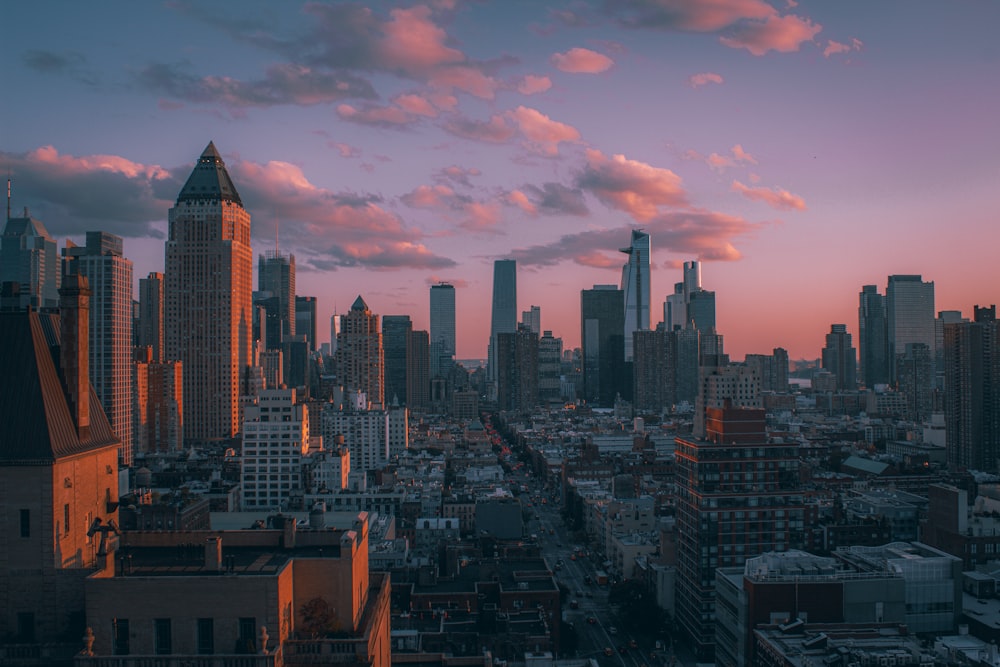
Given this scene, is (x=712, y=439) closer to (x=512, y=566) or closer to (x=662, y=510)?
(x=512, y=566)

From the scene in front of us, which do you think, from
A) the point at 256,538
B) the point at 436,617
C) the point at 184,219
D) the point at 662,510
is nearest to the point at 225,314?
the point at 184,219

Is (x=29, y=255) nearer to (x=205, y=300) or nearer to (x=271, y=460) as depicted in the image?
(x=205, y=300)

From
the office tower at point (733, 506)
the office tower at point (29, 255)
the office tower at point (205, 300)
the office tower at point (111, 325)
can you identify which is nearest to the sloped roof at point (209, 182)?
the office tower at point (205, 300)

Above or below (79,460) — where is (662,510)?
below

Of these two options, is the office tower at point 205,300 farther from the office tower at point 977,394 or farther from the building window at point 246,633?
the building window at point 246,633

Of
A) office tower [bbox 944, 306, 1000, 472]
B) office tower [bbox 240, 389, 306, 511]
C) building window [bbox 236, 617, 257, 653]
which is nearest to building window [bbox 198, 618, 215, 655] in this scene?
building window [bbox 236, 617, 257, 653]

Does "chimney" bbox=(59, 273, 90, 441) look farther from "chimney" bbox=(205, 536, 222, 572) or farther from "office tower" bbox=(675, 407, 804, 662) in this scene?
"office tower" bbox=(675, 407, 804, 662)
